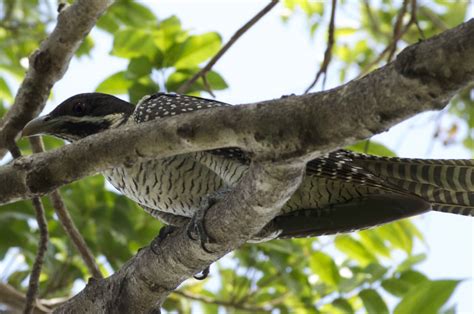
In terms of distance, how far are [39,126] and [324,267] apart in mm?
1856

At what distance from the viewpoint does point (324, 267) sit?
4621mm

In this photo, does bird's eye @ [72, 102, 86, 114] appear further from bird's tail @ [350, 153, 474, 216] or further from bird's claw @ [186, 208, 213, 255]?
bird's tail @ [350, 153, 474, 216]

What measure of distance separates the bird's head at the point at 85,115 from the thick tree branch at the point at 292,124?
42.6 inches

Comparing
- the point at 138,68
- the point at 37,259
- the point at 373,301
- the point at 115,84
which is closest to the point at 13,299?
the point at 37,259

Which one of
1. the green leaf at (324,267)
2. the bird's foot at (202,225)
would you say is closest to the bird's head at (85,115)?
the bird's foot at (202,225)

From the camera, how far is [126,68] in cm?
424

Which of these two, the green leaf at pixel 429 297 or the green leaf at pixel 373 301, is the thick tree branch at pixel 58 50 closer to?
the green leaf at pixel 429 297

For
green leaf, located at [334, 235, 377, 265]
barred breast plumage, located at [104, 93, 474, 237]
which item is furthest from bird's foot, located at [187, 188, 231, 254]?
green leaf, located at [334, 235, 377, 265]

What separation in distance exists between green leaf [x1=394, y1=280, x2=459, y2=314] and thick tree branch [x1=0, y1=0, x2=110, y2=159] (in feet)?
5.99

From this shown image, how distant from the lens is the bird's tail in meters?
3.16

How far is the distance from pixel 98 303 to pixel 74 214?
4.70ft

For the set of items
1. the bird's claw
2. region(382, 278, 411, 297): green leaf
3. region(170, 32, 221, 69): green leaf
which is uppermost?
region(170, 32, 221, 69): green leaf

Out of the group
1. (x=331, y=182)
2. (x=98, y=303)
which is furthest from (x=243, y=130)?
(x=98, y=303)

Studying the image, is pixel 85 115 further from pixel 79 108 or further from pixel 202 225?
pixel 202 225
